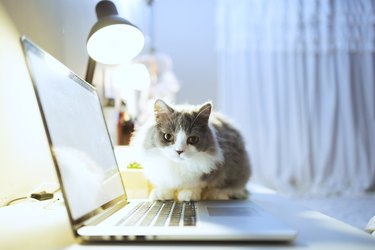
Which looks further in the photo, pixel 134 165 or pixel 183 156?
pixel 134 165

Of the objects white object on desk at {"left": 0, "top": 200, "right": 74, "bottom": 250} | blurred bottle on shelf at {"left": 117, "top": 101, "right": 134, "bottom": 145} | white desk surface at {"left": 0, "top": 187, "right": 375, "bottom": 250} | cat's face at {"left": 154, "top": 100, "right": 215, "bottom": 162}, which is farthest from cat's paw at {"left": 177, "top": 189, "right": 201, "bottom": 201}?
blurred bottle on shelf at {"left": 117, "top": 101, "right": 134, "bottom": 145}

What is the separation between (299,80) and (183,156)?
209cm

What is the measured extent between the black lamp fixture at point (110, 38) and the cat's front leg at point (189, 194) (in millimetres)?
574

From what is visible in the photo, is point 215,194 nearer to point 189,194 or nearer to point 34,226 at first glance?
point 189,194

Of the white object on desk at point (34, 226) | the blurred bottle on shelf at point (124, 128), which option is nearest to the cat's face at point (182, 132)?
the white object on desk at point (34, 226)

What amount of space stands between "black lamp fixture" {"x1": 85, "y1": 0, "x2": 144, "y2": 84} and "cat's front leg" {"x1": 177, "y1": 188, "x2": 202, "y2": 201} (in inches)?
22.6

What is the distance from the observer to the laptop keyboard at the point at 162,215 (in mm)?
602

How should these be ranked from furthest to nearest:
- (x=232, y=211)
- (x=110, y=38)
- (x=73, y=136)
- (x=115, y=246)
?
(x=110, y=38), (x=232, y=211), (x=73, y=136), (x=115, y=246)

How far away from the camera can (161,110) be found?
40.4 inches

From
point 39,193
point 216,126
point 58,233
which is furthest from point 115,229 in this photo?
point 216,126

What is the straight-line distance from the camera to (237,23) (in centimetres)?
270

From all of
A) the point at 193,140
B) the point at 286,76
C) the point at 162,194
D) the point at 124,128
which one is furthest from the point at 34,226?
the point at 286,76

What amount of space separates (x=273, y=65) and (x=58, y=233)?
2.49 m

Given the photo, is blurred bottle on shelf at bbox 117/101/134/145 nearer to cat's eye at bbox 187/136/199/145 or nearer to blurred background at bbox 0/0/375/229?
cat's eye at bbox 187/136/199/145
